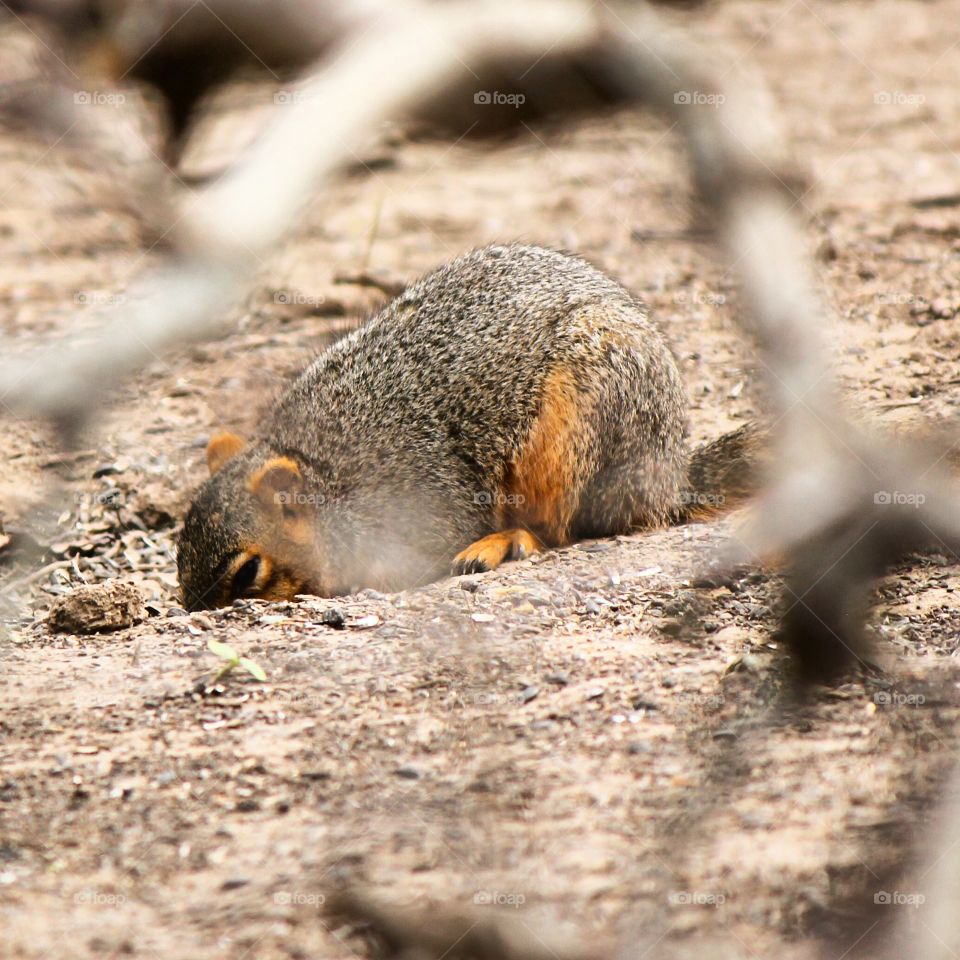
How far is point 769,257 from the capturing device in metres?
6.68

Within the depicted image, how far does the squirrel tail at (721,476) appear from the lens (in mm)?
6430

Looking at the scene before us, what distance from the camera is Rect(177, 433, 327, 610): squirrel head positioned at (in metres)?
5.86

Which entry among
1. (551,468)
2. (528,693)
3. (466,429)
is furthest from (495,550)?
(528,693)

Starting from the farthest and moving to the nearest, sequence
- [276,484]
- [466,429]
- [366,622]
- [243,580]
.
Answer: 1. [466,429]
2. [276,484]
3. [243,580]
4. [366,622]

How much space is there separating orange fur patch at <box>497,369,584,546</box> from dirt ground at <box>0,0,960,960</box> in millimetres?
235

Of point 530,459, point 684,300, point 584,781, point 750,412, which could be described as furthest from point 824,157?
point 584,781

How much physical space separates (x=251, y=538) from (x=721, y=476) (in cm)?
255

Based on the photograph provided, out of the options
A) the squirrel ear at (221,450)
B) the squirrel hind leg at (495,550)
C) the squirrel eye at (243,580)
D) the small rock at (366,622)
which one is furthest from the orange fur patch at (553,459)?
the squirrel ear at (221,450)

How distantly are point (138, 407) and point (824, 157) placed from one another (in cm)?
572

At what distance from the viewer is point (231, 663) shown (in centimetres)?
470

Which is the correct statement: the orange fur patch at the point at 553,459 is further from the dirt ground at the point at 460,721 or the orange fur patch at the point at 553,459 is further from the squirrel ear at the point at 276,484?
the squirrel ear at the point at 276,484

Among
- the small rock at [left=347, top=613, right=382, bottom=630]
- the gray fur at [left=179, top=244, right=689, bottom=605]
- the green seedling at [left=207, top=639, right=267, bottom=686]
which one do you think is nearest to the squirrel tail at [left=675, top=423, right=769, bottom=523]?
the gray fur at [left=179, top=244, right=689, bottom=605]

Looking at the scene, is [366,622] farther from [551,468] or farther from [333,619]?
[551,468]

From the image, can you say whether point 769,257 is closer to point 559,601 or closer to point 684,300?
point 684,300
